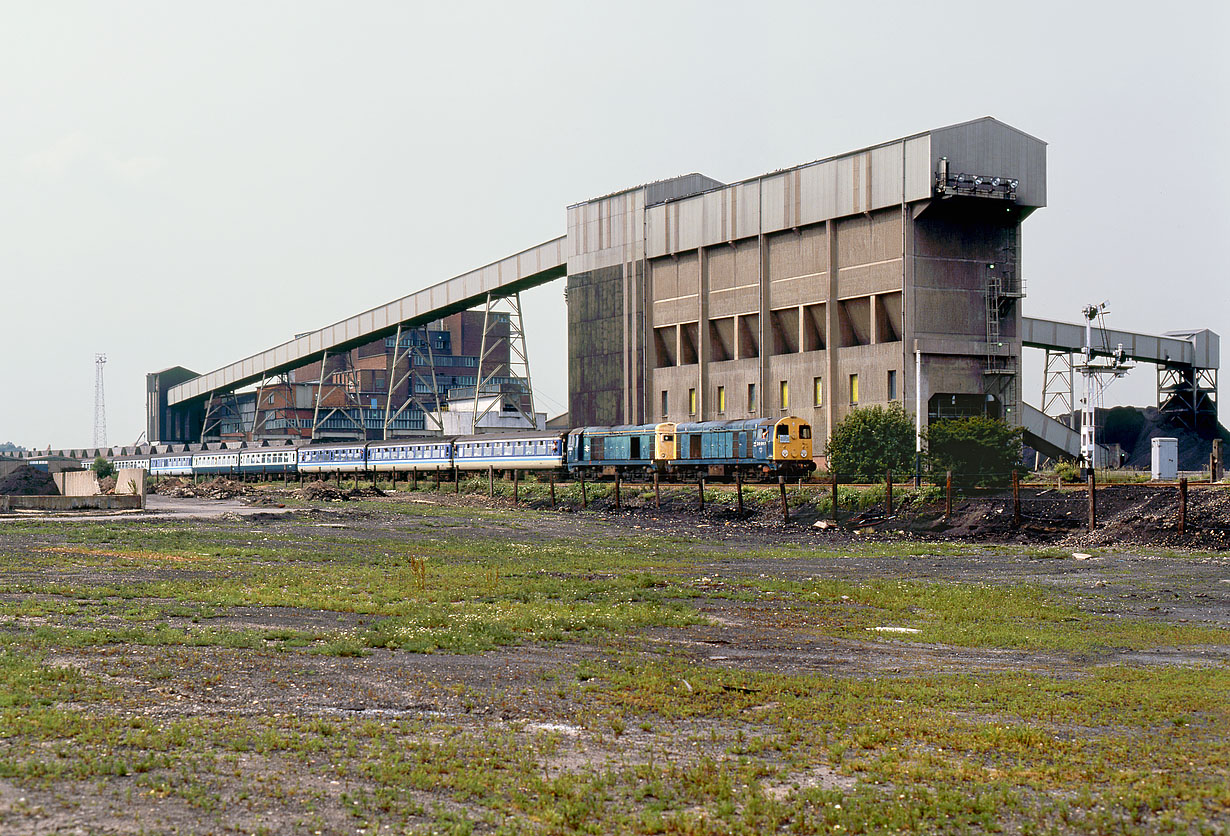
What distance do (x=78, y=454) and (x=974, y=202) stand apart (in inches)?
6105

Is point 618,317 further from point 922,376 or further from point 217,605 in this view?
point 217,605

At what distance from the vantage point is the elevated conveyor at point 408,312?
93.2 m

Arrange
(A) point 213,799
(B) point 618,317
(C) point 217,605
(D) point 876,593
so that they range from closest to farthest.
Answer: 1. (A) point 213,799
2. (C) point 217,605
3. (D) point 876,593
4. (B) point 618,317

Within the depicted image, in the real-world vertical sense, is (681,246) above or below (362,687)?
above

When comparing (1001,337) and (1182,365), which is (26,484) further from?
(1182,365)

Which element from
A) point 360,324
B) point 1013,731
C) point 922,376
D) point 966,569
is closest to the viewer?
point 1013,731

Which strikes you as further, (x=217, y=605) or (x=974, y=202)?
(x=974, y=202)

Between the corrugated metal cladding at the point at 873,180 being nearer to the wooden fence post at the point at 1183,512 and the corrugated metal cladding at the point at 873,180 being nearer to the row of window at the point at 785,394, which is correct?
the row of window at the point at 785,394

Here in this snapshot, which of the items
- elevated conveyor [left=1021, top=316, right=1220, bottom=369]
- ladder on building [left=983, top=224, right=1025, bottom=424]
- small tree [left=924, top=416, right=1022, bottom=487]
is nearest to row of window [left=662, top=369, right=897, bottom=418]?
ladder on building [left=983, top=224, right=1025, bottom=424]

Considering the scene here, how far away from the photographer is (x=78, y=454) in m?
177

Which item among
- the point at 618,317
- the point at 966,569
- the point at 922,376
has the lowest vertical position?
the point at 966,569

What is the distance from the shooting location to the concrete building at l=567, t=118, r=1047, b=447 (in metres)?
64.7

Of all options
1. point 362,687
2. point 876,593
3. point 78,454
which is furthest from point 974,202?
point 78,454

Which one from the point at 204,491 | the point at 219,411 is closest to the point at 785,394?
the point at 204,491
